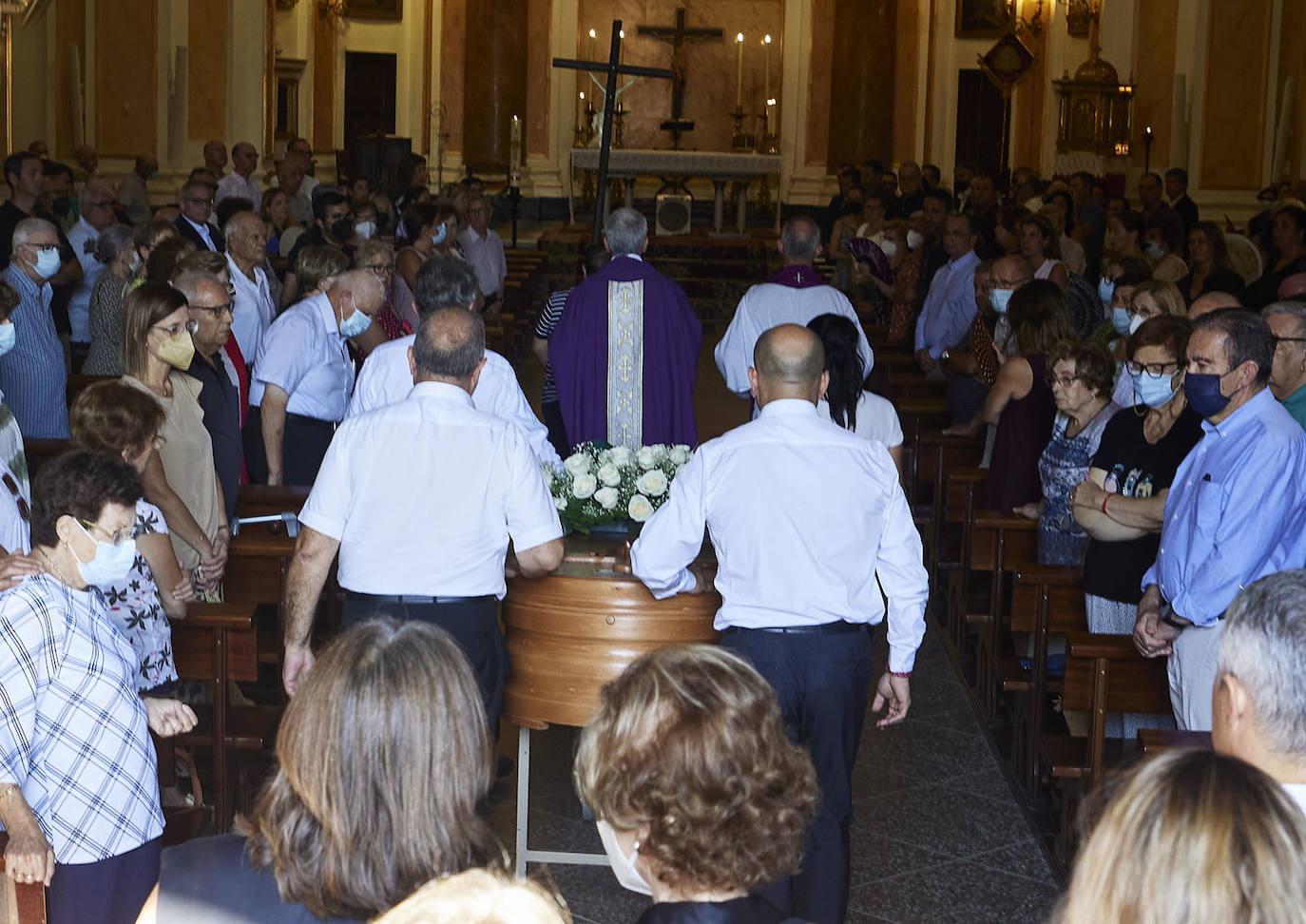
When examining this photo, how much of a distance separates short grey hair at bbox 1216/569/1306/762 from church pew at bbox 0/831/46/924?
2205 millimetres

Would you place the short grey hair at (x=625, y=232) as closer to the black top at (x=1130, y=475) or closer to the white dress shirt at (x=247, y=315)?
the white dress shirt at (x=247, y=315)

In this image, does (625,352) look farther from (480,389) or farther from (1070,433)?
(1070,433)

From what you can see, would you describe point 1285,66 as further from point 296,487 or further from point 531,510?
point 531,510

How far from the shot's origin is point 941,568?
7688mm

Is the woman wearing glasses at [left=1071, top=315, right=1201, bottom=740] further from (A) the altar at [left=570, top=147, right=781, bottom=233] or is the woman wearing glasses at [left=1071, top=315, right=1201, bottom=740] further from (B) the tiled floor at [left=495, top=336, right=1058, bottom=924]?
(A) the altar at [left=570, top=147, right=781, bottom=233]

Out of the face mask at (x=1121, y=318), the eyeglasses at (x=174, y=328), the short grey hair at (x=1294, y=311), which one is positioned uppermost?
the short grey hair at (x=1294, y=311)

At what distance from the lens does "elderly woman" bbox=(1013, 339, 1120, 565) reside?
5.32 metres

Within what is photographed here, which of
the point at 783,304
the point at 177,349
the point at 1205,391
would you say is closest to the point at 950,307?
the point at 783,304

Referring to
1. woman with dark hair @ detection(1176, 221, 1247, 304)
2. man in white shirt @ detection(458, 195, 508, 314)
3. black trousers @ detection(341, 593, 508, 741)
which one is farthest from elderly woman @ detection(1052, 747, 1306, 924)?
man in white shirt @ detection(458, 195, 508, 314)

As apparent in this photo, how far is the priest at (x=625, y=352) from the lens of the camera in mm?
6809

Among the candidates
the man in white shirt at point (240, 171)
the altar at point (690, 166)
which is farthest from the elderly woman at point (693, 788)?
the altar at point (690, 166)

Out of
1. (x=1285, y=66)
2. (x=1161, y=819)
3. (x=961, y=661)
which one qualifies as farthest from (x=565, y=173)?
(x=1161, y=819)

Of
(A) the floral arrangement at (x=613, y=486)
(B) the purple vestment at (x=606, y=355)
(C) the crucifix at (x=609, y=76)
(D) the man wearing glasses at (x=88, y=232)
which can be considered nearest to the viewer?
(A) the floral arrangement at (x=613, y=486)

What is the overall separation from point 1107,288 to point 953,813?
139 inches
